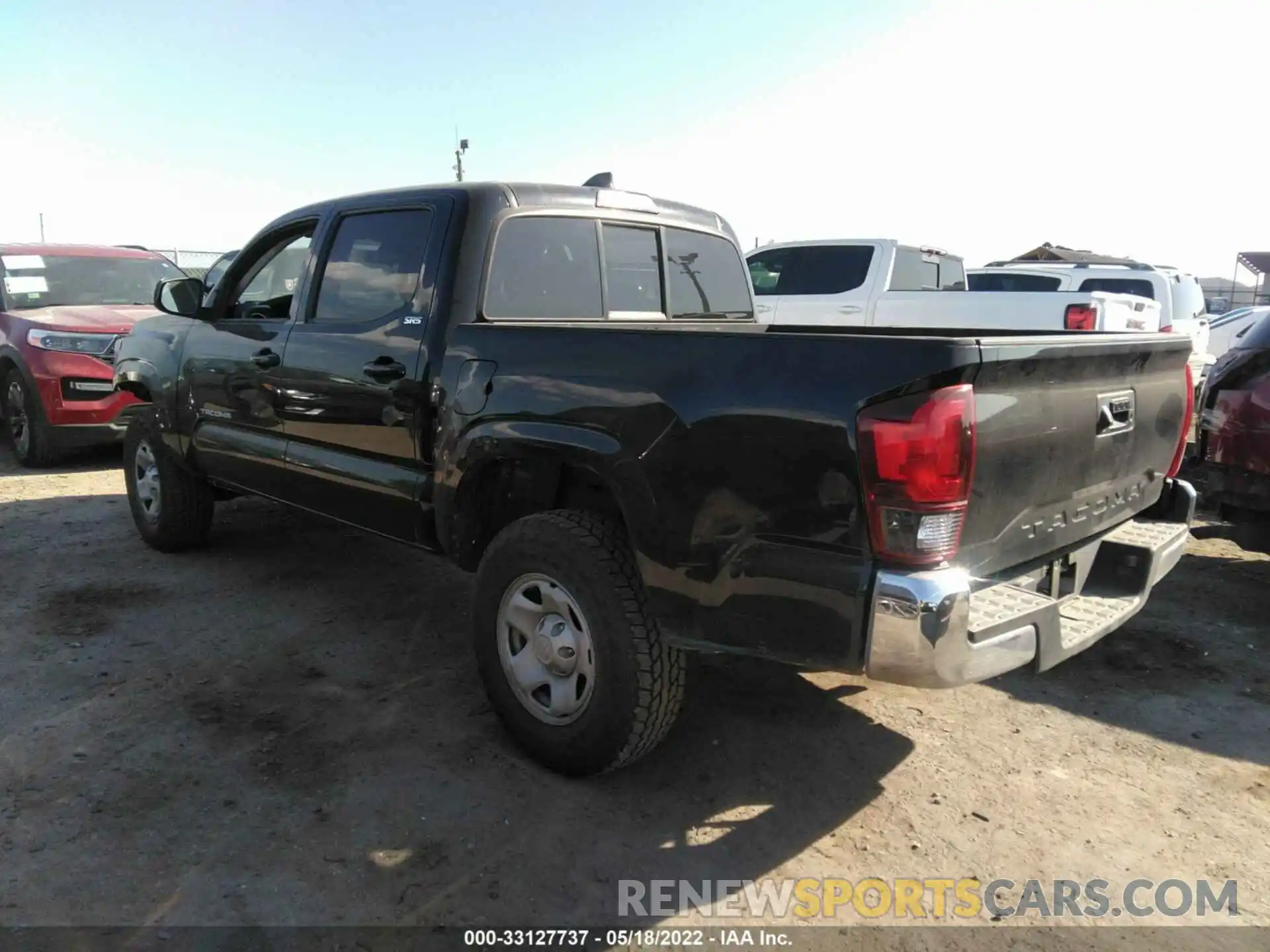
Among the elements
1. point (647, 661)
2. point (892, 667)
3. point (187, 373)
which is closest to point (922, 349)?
point (892, 667)

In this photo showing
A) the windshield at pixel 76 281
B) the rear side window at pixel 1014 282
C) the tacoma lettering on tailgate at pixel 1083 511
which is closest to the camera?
the tacoma lettering on tailgate at pixel 1083 511

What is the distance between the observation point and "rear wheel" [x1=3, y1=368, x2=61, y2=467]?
757cm

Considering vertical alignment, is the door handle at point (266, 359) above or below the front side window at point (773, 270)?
below

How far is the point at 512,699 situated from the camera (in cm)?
313

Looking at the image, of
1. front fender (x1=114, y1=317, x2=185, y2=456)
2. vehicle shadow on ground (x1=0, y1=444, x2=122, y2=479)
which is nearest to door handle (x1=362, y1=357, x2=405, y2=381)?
front fender (x1=114, y1=317, x2=185, y2=456)

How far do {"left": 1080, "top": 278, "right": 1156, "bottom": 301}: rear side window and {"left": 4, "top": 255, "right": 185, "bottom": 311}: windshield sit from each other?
1152 centimetres

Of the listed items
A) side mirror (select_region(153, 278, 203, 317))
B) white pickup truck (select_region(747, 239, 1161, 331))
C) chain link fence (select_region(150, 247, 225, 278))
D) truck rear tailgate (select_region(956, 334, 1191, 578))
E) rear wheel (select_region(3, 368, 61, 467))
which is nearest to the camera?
truck rear tailgate (select_region(956, 334, 1191, 578))

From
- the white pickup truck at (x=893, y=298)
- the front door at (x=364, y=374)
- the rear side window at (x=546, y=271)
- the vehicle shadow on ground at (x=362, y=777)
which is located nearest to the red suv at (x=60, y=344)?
the vehicle shadow on ground at (x=362, y=777)

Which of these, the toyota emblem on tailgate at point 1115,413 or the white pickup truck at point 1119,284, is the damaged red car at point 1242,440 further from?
the white pickup truck at point 1119,284

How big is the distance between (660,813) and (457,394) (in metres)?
1.59

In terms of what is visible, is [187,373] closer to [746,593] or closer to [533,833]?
[533,833]

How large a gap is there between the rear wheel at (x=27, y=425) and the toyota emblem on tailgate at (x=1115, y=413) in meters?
7.92

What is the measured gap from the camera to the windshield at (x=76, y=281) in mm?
8211

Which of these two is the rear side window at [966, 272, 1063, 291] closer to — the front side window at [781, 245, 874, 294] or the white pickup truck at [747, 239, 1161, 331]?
the white pickup truck at [747, 239, 1161, 331]
